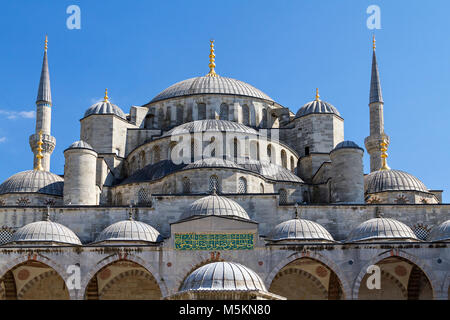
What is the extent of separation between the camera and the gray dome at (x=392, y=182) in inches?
1221

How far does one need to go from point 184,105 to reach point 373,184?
9.23m

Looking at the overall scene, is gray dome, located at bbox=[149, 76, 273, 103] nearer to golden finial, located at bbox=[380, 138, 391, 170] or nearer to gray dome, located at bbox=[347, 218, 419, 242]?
golden finial, located at bbox=[380, 138, 391, 170]

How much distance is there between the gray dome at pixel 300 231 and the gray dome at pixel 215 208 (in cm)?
113

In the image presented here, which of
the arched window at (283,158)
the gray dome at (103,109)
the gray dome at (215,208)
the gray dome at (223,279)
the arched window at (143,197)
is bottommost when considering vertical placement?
the gray dome at (223,279)

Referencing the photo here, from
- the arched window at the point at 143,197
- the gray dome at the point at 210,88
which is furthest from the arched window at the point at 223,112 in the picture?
the arched window at the point at 143,197

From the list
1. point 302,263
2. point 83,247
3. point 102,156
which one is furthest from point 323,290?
point 102,156

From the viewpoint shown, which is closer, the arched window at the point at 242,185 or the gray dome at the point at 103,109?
the arched window at the point at 242,185

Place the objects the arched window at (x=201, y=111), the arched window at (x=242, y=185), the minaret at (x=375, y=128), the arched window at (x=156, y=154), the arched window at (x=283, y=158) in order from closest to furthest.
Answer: the arched window at (x=242, y=185) < the arched window at (x=156, y=154) < the arched window at (x=283, y=158) < the minaret at (x=375, y=128) < the arched window at (x=201, y=111)

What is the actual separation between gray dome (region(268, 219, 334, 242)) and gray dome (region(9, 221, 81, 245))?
619 cm

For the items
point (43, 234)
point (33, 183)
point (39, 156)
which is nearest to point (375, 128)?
point (39, 156)

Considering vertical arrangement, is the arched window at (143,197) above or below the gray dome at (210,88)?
below

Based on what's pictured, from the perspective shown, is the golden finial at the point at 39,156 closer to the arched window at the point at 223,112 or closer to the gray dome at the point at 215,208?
the arched window at the point at 223,112

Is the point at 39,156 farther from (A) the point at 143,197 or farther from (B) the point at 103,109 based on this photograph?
(A) the point at 143,197
